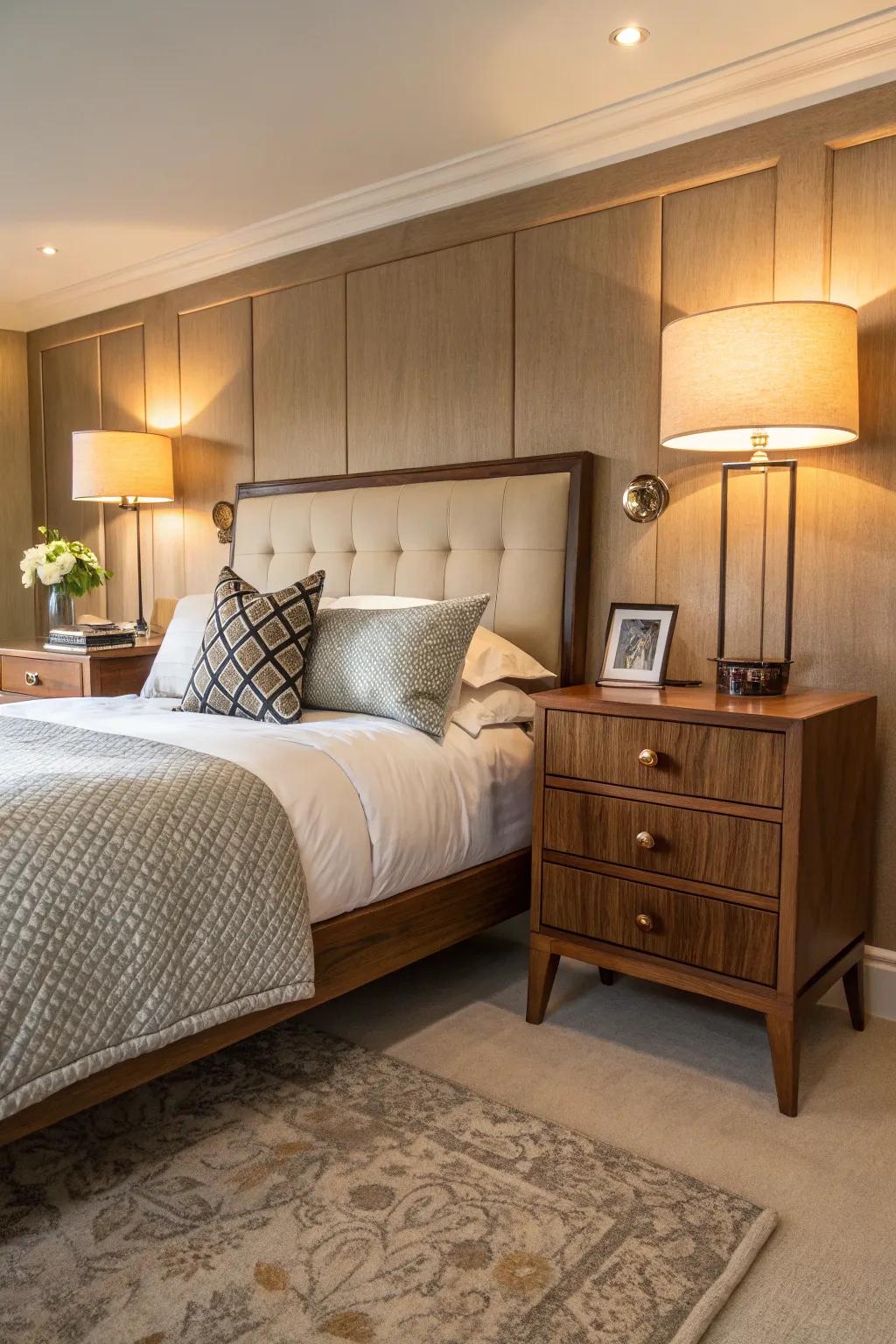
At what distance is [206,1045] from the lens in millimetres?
1830

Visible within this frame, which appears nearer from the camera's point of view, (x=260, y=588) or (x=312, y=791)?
(x=312, y=791)

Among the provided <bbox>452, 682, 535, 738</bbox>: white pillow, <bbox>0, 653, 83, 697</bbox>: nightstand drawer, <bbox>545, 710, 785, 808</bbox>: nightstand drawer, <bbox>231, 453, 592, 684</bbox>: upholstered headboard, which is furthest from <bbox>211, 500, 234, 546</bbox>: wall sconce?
<bbox>545, 710, 785, 808</bbox>: nightstand drawer

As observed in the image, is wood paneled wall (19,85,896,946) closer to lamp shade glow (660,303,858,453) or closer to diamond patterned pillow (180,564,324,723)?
lamp shade glow (660,303,858,453)

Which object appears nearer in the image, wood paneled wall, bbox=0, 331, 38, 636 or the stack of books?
the stack of books

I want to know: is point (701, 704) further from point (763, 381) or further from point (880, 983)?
point (880, 983)

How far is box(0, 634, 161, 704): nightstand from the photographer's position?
3666mm

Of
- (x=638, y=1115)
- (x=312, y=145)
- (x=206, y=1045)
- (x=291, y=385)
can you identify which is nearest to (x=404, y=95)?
(x=312, y=145)

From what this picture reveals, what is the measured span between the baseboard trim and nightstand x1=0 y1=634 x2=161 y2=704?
8.87 feet

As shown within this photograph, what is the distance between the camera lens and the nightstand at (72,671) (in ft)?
12.0

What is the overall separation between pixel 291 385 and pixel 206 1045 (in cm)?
265

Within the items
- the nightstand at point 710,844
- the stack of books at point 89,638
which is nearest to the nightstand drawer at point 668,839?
the nightstand at point 710,844

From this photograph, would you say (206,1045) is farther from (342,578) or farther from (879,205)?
(879,205)

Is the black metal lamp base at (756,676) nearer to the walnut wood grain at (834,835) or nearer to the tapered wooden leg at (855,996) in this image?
the walnut wood grain at (834,835)

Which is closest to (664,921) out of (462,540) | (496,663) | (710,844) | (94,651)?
(710,844)
